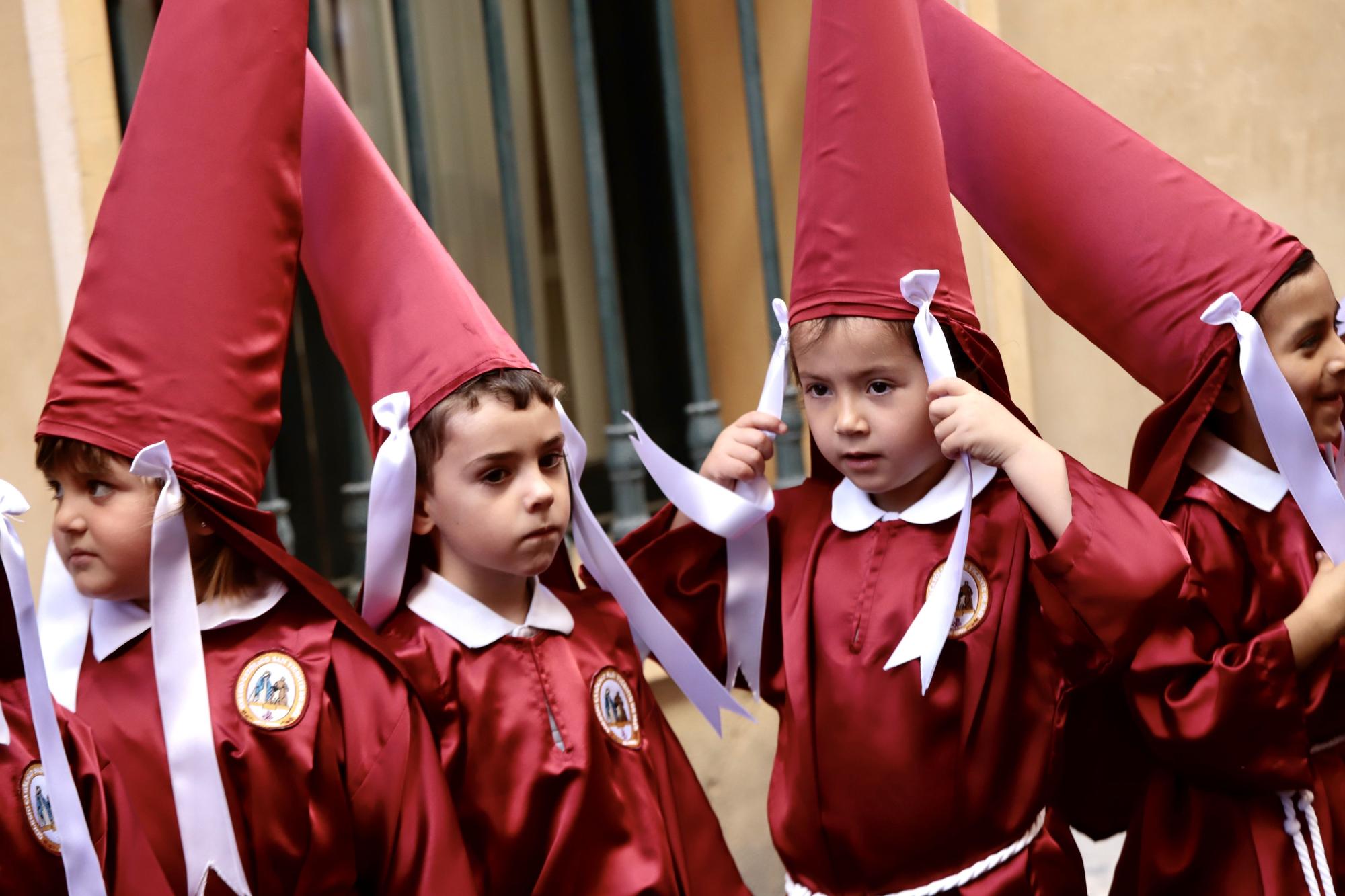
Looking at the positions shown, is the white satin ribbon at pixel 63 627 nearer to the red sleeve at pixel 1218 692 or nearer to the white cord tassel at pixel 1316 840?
the red sleeve at pixel 1218 692

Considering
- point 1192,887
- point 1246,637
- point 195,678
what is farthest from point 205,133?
point 1192,887

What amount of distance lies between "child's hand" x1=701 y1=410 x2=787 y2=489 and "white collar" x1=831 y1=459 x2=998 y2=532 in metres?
0.10

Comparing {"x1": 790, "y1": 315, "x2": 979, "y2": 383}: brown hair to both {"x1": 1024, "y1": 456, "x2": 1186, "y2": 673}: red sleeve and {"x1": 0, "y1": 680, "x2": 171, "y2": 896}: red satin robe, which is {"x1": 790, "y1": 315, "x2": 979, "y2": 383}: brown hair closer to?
{"x1": 1024, "y1": 456, "x2": 1186, "y2": 673}: red sleeve

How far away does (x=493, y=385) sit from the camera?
1.44m

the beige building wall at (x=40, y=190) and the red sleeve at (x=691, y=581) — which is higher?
the beige building wall at (x=40, y=190)

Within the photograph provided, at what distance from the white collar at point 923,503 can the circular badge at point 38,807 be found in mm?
894

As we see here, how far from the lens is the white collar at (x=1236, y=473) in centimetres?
156

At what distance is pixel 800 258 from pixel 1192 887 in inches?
34.4

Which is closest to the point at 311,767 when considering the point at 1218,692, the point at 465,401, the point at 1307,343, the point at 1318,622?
the point at 465,401

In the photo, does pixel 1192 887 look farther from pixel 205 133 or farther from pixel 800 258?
pixel 205 133

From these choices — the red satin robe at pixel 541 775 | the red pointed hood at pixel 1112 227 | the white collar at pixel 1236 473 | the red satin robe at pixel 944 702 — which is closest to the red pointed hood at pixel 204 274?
the red satin robe at pixel 541 775

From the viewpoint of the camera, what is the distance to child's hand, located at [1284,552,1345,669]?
57.7 inches

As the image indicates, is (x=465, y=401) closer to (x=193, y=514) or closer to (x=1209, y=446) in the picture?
(x=193, y=514)

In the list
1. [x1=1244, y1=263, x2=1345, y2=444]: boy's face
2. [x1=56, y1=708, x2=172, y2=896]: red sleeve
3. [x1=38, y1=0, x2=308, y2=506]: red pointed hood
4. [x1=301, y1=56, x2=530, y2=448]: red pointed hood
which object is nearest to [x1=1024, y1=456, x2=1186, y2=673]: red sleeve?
[x1=1244, y1=263, x2=1345, y2=444]: boy's face
